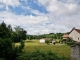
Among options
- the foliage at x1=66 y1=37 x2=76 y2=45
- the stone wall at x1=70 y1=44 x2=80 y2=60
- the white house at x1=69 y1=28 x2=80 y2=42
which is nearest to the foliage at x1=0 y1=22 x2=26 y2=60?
the stone wall at x1=70 y1=44 x2=80 y2=60

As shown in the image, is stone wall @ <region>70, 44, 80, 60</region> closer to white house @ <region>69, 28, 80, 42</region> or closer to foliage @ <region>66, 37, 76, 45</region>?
foliage @ <region>66, 37, 76, 45</region>

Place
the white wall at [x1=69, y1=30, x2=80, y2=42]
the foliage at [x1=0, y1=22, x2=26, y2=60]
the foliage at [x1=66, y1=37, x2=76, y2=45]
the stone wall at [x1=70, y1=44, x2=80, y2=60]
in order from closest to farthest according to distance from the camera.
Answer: the foliage at [x1=0, y1=22, x2=26, y2=60]
the stone wall at [x1=70, y1=44, x2=80, y2=60]
the foliage at [x1=66, y1=37, x2=76, y2=45]
the white wall at [x1=69, y1=30, x2=80, y2=42]

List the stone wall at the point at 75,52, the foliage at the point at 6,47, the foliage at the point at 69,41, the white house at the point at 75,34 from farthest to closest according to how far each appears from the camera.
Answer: the white house at the point at 75,34 → the foliage at the point at 69,41 → the stone wall at the point at 75,52 → the foliage at the point at 6,47

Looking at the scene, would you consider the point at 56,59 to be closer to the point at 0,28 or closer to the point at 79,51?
the point at 0,28

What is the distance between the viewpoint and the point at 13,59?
767 inches

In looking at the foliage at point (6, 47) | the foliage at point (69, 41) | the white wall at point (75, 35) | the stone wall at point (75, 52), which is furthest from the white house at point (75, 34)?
the foliage at point (6, 47)

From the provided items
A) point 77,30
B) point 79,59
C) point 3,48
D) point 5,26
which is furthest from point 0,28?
point 77,30

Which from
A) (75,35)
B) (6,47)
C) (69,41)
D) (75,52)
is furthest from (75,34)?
(6,47)

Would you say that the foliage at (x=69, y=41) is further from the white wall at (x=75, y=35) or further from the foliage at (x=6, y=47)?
the foliage at (x=6, y=47)

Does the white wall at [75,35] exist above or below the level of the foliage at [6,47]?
above

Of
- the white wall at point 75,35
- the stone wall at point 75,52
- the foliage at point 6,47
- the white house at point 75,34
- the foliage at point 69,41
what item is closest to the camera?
the foliage at point 6,47

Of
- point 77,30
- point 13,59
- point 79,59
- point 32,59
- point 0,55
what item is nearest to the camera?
point 32,59

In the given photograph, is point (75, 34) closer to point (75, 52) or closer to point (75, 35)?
point (75, 35)

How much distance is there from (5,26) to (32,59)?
734 cm
